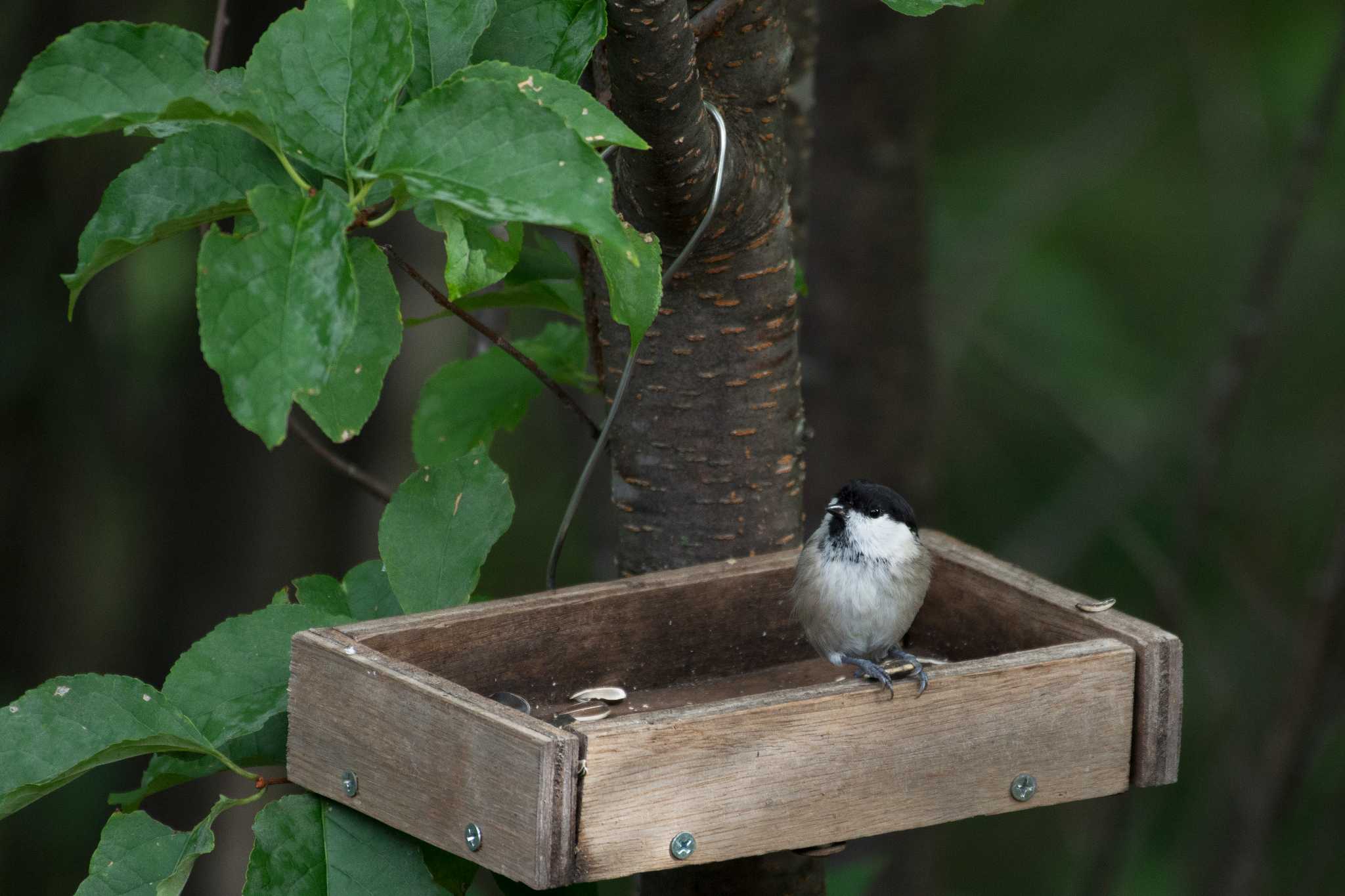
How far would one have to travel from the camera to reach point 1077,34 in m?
5.85

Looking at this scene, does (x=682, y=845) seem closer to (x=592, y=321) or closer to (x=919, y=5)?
(x=592, y=321)

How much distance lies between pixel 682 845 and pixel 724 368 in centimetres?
76

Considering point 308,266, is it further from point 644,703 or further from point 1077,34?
point 1077,34

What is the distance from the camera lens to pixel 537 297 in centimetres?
229

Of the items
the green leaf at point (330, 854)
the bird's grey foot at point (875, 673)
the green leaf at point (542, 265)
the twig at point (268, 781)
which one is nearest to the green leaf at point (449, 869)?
the green leaf at point (330, 854)

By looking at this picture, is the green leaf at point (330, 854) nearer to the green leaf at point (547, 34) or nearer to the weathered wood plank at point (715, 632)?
the weathered wood plank at point (715, 632)

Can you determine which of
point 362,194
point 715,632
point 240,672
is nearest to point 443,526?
point 240,672

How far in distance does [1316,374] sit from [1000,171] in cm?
157

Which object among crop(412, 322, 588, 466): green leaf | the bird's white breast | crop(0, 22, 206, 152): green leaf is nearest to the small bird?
the bird's white breast

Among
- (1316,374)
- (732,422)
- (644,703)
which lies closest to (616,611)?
(644,703)

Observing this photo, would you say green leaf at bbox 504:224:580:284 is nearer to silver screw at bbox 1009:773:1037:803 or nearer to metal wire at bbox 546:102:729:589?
metal wire at bbox 546:102:729:589

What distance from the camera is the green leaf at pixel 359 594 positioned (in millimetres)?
2082

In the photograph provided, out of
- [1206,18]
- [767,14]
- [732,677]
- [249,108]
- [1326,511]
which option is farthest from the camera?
[1326,511]

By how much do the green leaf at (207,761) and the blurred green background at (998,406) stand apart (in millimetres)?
778
